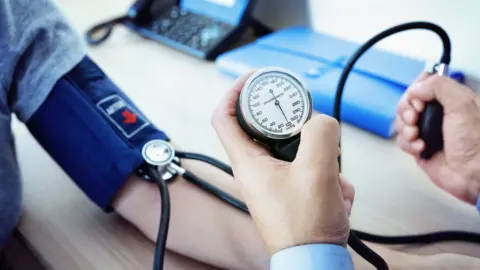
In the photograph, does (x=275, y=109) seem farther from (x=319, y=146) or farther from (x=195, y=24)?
(x=195, y=24)

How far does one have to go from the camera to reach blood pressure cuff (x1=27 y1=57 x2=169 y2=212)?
21.3 inches

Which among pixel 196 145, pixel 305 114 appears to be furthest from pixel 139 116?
pixel 305 114

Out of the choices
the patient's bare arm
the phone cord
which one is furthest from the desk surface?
the phone cord

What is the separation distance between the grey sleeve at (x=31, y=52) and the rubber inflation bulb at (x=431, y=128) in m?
0.39

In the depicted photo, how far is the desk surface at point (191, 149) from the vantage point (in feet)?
1.71

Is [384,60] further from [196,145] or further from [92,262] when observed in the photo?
[92,262]

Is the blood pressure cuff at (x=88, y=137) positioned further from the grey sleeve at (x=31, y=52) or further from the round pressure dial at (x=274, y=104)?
the round pressure dial at (x=274, y=104)

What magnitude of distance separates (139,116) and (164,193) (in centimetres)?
12

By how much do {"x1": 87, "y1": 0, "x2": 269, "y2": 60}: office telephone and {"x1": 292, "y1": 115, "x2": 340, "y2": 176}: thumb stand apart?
497 mm

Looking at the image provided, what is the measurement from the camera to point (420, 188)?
1.95ft

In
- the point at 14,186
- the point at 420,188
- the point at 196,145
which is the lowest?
the point at 420,188

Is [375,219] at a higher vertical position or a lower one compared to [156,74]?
lower

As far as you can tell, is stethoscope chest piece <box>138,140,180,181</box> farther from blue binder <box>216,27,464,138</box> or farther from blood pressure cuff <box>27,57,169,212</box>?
blue binder <box>216,27,464,138</box>

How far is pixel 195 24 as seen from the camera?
910 millimetres
